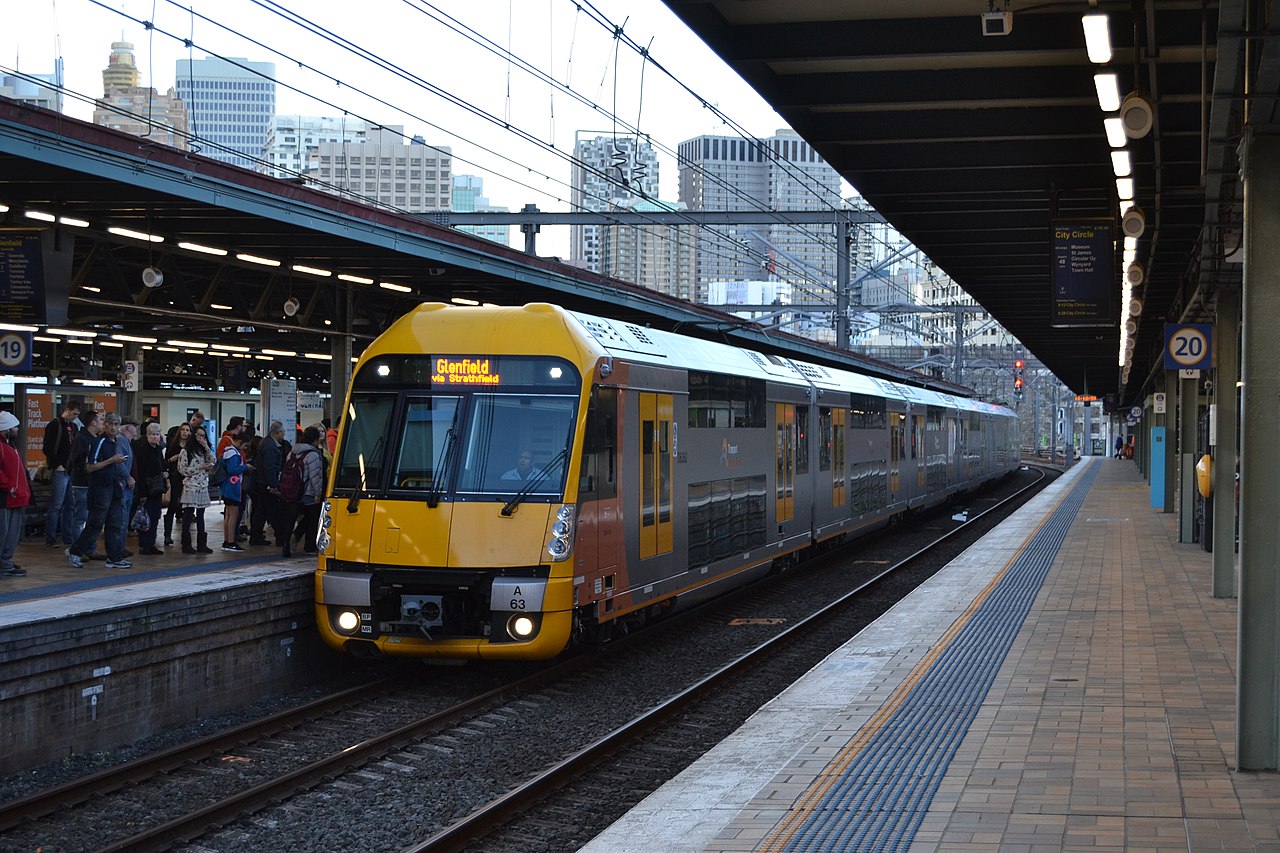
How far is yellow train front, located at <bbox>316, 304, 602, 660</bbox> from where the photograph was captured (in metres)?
10.6

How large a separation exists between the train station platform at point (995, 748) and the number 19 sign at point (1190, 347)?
3767mm

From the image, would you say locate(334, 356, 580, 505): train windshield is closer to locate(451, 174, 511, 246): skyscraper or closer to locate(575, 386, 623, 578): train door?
locate(575, 386, 623, 578): train door

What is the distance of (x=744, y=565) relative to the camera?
16.0 metres

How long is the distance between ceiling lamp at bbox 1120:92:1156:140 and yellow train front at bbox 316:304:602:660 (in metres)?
4.66

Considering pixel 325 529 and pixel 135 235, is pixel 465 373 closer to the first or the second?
pixel 325 529

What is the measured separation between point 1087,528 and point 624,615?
15496 mm

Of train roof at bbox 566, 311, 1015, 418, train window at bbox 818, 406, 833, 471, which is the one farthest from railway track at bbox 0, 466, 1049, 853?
train window at bbox 818, 406, 833, 471

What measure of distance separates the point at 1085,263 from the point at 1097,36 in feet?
22.7

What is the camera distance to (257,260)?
18453mm

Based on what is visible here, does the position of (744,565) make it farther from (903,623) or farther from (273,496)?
(273,496)

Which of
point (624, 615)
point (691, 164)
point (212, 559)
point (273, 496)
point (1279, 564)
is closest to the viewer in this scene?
point (1279, 564)

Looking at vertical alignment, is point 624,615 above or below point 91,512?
below

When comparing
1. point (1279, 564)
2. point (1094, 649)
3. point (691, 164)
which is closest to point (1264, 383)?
point (1279, 564)

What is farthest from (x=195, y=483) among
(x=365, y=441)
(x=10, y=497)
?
(x=365, y=441)
